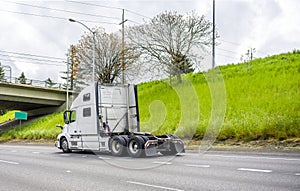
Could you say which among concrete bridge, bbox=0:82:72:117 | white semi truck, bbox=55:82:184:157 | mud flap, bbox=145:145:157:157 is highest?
concrete bridge, bbox=0:82:72:117

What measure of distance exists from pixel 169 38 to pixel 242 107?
9948 mm

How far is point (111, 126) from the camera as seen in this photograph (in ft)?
53.3

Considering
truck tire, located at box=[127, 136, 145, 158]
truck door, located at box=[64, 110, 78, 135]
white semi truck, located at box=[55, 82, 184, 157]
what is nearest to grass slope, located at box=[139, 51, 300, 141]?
white semi truck, located at box=[55, 82, 184, 157]

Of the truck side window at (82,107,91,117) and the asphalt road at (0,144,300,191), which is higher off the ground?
the truck side window at (82,107,91,117)

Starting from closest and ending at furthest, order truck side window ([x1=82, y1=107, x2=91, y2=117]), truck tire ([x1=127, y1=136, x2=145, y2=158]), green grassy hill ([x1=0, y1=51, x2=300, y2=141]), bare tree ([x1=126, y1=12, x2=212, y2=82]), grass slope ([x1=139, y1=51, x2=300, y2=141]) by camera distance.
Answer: truck tire ([x1=127, y1=136, x2=145, y2=158])
green grassy hill ([x1=0, y1=51, x2=300, y2=141])
truck side window ([x1=82, y1=107, x2=91, y2=117])
grass slope ([x1=139, y1=51, x2=300, y2=141])
bare tree ([x1=126, y1=12, x2=212, y2=82])

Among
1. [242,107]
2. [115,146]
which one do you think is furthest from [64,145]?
[242,107]

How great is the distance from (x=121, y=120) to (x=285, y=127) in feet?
28.9

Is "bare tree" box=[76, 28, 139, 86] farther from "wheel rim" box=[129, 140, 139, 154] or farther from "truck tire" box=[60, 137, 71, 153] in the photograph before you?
"wheel rim" box=[129, 140, 139, 154]

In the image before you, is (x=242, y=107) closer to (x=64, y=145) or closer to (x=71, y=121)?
(x=71, y=121)

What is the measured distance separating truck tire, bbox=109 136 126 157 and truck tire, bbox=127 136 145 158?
27 centimetres

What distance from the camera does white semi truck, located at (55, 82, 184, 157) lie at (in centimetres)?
1452

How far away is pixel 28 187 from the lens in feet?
27.0

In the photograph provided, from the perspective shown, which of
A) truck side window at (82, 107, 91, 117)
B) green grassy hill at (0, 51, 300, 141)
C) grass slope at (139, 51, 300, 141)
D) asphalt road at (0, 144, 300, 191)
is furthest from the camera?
grass slope at (139, 51, 300, 141)

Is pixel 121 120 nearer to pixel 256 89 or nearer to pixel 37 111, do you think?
pixel 256 89
